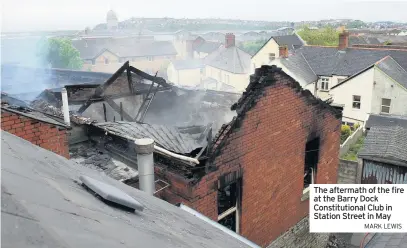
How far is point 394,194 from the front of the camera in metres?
8.20

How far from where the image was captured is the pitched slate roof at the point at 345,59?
3194 centimetres

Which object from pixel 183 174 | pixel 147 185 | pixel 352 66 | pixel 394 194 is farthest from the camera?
pixel 352 66

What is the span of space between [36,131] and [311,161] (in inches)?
291

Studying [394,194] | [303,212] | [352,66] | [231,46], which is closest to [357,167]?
[303,212]

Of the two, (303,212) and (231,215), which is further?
(303,212)

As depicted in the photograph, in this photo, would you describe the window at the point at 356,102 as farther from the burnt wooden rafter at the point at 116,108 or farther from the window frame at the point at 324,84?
the burnt wooden rafter at the point at 116,108

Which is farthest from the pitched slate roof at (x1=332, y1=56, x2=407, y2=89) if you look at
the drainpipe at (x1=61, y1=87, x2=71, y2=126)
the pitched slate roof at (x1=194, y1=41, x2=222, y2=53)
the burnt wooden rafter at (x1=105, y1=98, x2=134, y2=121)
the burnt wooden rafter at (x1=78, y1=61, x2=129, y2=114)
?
the pitched slate roof at (x1=194, y1=41, x2=222, y2=53)

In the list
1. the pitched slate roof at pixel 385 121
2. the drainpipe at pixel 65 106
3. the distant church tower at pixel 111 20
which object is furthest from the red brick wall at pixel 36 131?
the distant church tower at pixel 111 20

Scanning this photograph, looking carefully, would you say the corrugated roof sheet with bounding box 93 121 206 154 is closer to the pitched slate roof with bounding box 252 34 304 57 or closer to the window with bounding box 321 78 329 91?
Result: the window with bounding box 321 78 329 91

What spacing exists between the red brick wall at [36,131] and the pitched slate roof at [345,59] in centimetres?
2943

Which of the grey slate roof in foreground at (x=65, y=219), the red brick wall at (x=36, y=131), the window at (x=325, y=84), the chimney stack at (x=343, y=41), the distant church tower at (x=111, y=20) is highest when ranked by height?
the distant church tower at (x=111, y=20)

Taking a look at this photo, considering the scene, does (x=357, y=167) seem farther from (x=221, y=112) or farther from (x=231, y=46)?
(x=231, y=46)

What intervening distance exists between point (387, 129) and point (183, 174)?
15.7 m
